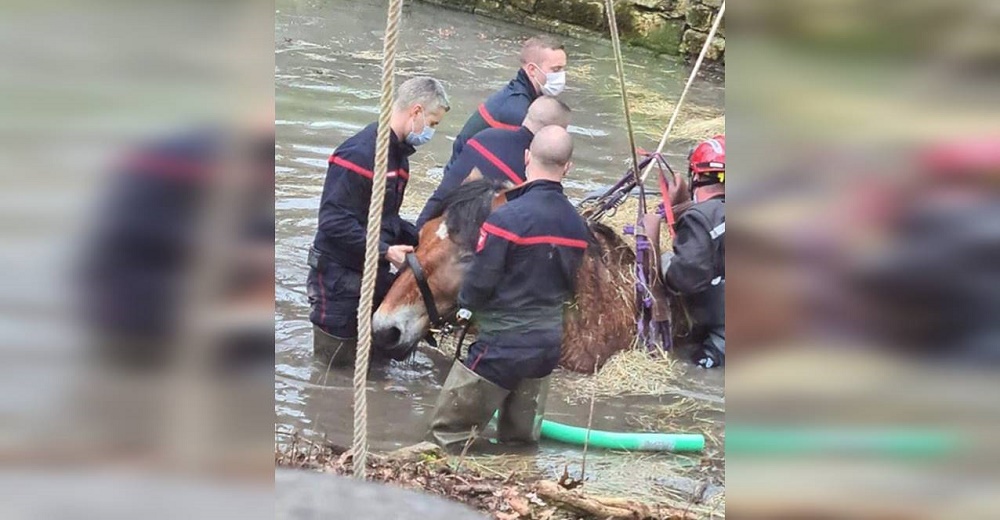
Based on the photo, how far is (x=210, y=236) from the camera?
114cm

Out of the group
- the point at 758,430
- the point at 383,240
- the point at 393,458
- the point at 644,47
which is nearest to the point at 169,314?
the point at 758,430

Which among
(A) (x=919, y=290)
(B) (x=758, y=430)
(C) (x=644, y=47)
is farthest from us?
(C) (x=644, y=47)

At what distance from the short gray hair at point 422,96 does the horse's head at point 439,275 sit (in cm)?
46

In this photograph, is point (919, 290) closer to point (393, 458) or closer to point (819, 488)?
point (819, 488)

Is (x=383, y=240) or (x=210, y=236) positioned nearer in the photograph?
(x=210, y=236)

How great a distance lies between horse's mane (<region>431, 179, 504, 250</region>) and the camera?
4875 mm

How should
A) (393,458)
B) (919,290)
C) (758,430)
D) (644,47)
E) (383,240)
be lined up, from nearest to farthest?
(919,290), (758,430), (393,458), (383,240), (644,47)

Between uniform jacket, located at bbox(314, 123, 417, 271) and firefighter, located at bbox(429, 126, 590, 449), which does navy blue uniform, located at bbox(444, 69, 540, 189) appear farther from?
firefighter, located at bbox(429, 126, 590, 449)

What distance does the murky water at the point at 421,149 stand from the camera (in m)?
4.90

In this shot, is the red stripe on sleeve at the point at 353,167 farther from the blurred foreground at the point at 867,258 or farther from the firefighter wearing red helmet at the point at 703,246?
the blurred foreground at the point at 867,258

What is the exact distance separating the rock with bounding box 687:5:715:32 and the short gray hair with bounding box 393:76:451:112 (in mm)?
12459

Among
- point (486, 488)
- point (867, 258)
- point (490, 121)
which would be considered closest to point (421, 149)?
point (490, 121)

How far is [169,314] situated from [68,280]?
125mm

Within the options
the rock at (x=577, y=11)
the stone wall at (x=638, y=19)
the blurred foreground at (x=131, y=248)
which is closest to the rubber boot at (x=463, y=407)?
the blurred foreground at (x=131, y=248)
